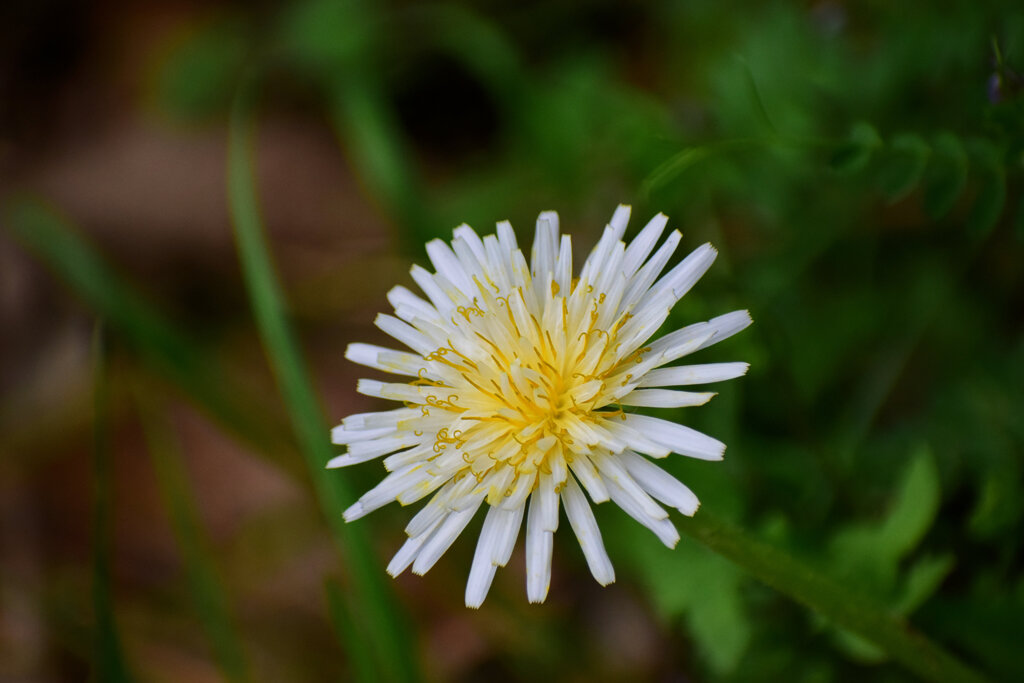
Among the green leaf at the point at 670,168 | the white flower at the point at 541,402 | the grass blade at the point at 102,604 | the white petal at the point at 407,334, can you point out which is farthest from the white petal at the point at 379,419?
the grass blade at the point at 102,604

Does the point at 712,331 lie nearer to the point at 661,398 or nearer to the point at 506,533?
the point at 661,398

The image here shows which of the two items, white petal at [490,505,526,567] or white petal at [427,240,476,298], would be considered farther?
white petal at [427,240,476,298]

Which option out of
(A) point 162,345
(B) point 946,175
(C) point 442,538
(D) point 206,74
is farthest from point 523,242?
(D) point 206,74

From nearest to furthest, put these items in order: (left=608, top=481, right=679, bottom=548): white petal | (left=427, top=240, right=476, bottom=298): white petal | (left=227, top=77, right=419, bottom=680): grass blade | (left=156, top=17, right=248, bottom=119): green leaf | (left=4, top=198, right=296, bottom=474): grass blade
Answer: (left=608, top=481, right=679, bottom=548): white petal, (left=427, top=240, right=476, bottom=298): white petal, (left=227, top=77, right=419, bottom=680): grass blade, (left=4, top=198, right=296, bottom=474): grass blade, (left=156, top=17, right=248, bottom=119): green leaf

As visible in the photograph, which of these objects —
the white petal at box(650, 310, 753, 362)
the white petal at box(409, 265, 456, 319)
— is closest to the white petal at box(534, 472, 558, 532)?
the white petal at box(650, 310, 753, 362)

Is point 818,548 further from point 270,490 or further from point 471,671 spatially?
point 270,490

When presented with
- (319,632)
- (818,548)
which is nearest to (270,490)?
(319,632)

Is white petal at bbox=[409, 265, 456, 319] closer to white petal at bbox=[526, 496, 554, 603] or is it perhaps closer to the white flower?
the white flower
